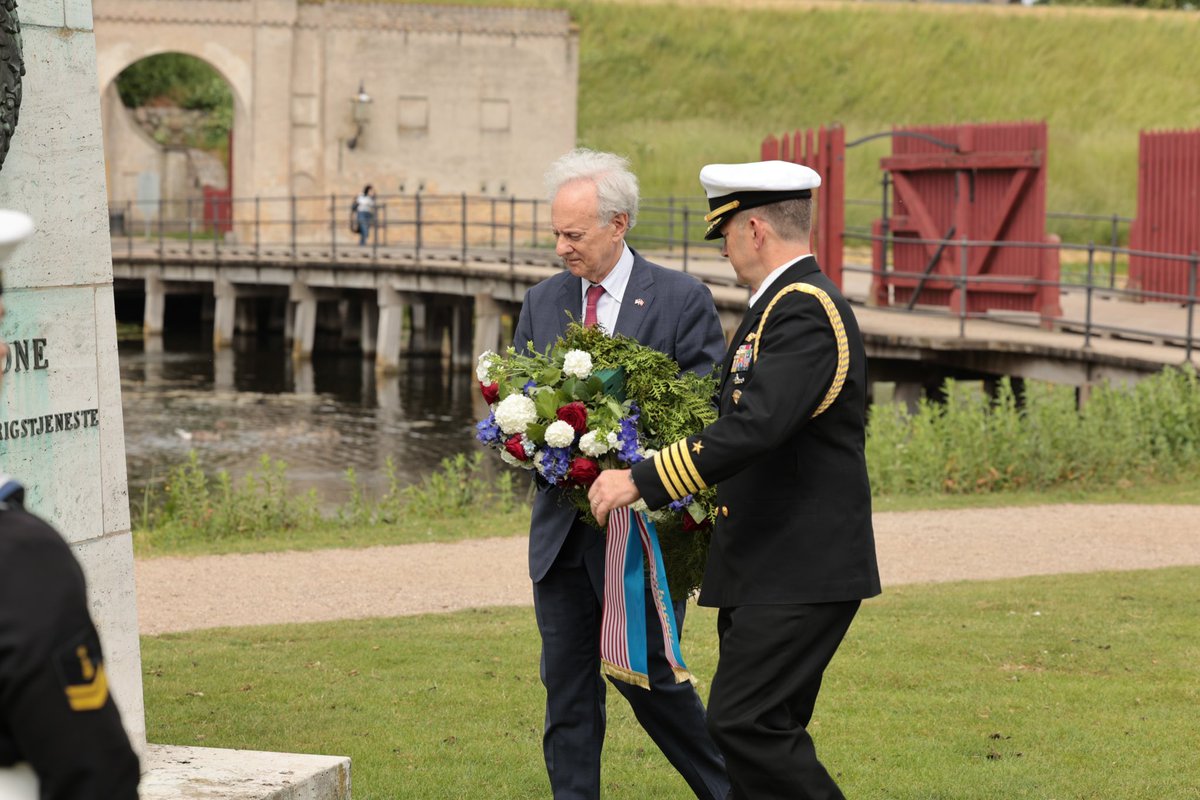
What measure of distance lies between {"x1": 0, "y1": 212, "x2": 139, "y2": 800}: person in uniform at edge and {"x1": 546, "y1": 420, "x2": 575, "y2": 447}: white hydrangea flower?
219 cm

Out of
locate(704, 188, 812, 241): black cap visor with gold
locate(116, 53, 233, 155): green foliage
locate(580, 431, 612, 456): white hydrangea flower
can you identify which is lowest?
locate(580, 431, 612, 456): white hydrangea flower

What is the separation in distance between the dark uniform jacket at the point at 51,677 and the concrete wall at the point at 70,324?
2.26 metres

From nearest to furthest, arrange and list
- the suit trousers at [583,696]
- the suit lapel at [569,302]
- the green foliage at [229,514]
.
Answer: the suit trousers at [583,696] → the suit lapel at [569,302] → the green foliage at [229,514]

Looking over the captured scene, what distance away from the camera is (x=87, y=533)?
4.63 metres

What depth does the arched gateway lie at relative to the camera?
129 feet

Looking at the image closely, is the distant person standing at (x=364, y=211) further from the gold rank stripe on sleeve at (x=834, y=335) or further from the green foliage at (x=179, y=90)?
the gold rank stripe on sleeve at (x=834, y=335)

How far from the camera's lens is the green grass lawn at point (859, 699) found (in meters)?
5.54

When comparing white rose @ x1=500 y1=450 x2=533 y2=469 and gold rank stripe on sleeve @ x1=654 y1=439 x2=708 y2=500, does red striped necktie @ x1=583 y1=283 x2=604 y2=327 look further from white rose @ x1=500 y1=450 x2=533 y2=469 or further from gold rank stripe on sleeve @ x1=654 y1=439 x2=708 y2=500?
gold rank stripe on sleeve @ x1=654 y1=439 x2=708 y2=500

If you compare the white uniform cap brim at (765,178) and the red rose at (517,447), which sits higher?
the white uniform cap brim at (765,178)

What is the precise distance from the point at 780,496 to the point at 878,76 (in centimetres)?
5149

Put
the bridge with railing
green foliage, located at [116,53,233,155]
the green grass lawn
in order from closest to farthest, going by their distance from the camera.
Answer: the green grass lawn
the bridge with railing
green foliage, located at [116,53,233,155]

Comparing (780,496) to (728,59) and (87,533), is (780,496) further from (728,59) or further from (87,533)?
(728,59)

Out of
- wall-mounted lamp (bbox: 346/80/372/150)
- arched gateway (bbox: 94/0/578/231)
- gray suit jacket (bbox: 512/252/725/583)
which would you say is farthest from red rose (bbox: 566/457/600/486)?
wall-mounted lamp (bbox: 346/80/372/150)

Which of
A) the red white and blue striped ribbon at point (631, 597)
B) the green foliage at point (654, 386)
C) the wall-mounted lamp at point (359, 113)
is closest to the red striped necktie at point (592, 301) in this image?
the green foliage at point (654, 386)
